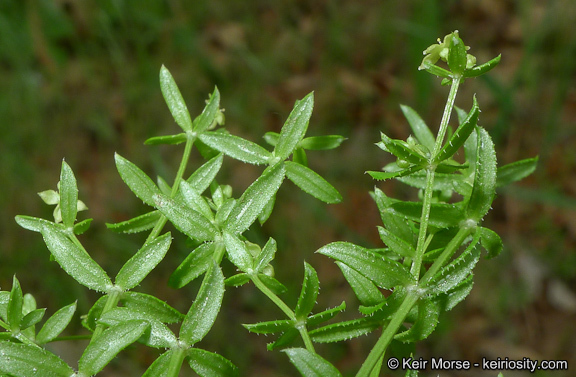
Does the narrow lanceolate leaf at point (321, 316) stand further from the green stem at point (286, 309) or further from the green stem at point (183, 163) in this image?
the green stem at point (183, 163)

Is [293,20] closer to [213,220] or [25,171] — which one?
[25,171]

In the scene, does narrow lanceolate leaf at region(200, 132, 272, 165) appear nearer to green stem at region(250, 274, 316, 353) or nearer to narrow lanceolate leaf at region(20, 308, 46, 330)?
green stem at region(250, 274, 316, 353)

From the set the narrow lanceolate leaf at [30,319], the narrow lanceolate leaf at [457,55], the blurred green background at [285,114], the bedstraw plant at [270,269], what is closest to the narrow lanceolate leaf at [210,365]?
the bedstraw plant at [270,269]

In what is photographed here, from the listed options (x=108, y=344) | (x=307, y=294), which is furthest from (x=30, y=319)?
(x=307, y=294)

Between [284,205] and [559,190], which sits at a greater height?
[559,190]

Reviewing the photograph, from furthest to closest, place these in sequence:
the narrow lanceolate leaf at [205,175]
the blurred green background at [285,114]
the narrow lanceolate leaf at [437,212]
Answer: the blurred green background at [285,114] → the narrow lanceolate leaf at [205,175] → the narrow lanceolate leaf at [437,212]

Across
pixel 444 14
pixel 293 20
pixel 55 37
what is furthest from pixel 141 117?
pixel 444 14

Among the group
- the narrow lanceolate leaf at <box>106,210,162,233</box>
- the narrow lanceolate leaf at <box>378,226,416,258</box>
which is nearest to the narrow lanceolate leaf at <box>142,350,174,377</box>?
the narrow lanceolate leaf at <box>106,210,162,233</box>
